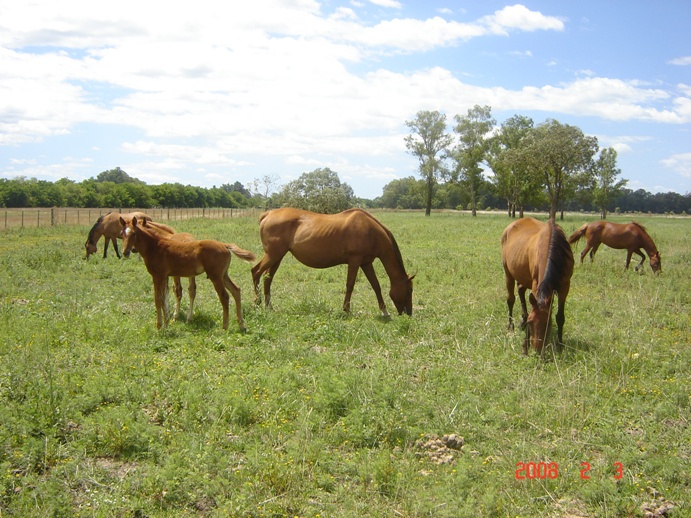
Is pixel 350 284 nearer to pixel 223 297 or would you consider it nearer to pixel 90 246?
pixel 223 297

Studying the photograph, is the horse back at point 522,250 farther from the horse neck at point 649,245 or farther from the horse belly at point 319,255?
the horse neck at point 649,245

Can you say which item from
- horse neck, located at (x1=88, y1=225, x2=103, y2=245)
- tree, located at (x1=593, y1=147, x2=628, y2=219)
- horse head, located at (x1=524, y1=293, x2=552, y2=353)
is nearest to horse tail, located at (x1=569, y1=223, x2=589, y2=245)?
horse head, located at (x1=524, y1=293, x2=552, y2=353)

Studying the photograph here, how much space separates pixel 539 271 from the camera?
781 centimetres

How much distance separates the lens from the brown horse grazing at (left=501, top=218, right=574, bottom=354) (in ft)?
23.4

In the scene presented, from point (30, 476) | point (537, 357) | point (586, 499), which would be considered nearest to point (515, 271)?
point (537, 357)

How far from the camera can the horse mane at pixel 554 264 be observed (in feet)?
23.8

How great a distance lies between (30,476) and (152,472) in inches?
35.8

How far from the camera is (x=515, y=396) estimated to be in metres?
5.72

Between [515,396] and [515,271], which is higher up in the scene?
[515,271]

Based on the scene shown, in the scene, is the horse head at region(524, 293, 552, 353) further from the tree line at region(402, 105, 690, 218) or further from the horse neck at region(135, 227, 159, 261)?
the tree line at region(402, 105, 690, 218)

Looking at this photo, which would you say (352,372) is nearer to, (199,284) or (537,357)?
(537,357)

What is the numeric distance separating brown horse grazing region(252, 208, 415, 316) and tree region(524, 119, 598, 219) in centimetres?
4107
